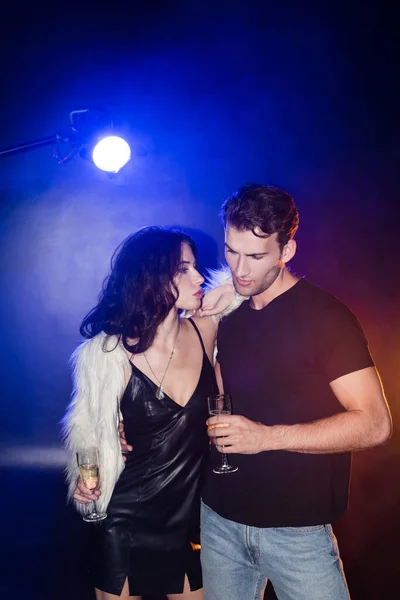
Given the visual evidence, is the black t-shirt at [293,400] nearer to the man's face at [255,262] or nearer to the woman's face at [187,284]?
the man's face at [255,262]

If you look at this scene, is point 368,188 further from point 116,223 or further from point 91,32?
point 91,32

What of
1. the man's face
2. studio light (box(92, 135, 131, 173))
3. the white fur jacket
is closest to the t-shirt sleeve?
the man's face

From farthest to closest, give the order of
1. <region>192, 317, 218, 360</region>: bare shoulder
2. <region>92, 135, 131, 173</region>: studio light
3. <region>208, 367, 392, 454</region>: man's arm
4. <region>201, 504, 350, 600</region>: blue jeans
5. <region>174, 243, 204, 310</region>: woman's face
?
<region>92, 135, 131, 173</region>: studio light
<region>192, 317, 218, 360</region>: bare shoulder
<region>174, 243, 204, 310</region>: woman's face
<region>201, 504, 350, 600</region>: blue jeans
<region>208, 367, 392, 454</region>: man's arm

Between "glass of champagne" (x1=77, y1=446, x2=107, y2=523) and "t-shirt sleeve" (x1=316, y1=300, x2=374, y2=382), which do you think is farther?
"glass of champagne" (x1=77, y1=446, x2=107, y2=523)

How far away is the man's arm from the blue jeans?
37 centimetres

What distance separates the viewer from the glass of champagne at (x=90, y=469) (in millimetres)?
2172

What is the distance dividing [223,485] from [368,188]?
1.95 m

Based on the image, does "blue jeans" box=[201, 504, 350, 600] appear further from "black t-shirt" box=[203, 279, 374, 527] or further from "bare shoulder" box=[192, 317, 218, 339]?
"bare shoulder" box=[192, 317, 218, 339]

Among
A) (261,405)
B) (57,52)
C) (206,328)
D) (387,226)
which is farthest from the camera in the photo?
(57,52)

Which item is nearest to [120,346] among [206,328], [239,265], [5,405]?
[206,328]

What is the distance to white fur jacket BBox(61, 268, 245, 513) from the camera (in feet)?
7.30

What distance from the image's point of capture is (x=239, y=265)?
7.41 feet

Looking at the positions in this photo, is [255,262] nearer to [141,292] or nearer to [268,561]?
[141,292]

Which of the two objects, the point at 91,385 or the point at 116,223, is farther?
the point at 116,223
